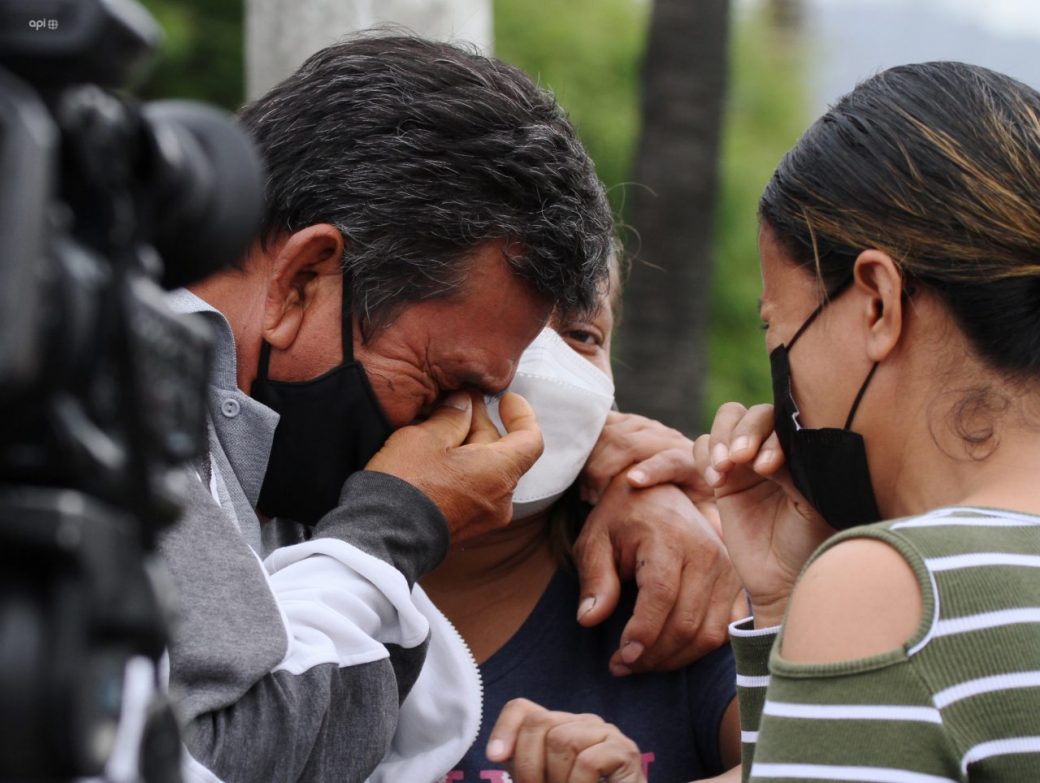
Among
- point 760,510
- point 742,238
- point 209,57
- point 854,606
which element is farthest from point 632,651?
point 209,57

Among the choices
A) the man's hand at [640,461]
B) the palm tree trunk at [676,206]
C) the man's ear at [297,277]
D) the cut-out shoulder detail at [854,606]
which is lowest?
the palm tree trunk at [676,206]

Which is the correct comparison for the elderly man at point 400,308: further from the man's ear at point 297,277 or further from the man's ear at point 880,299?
the man's ear at point 880,299

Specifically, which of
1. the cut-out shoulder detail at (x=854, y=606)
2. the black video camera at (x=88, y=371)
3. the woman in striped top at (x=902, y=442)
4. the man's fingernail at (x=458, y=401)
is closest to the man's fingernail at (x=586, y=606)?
the woman in striped top at (x=902, y=442)

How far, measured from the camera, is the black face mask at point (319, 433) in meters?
2.64

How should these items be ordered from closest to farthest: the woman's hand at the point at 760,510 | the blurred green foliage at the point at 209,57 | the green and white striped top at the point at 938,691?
1. the green and white striped top at the point at 938,691
2. the woman's hand at the point at 760,510
3. the blurred green foliage at the point at 209,57

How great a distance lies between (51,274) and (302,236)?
1.79 meters

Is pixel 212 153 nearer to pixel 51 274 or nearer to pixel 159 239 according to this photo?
pixel 159 239

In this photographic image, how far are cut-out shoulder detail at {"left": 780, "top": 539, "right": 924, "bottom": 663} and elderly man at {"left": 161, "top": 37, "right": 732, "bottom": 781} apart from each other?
31.9 inches

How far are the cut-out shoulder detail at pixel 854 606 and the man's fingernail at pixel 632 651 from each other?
1.00m

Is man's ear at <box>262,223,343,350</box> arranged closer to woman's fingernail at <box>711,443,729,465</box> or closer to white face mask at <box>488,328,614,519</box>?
white face mask at <box>488,328,614,519</box>

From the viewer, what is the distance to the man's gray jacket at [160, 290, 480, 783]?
6.48 feet

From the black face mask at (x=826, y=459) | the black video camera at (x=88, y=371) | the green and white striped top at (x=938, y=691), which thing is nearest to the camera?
the black video camera at (x=88, y=371)

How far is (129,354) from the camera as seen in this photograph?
0.94 metres

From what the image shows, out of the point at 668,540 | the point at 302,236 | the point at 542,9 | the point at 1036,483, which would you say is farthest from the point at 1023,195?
the point at 542,9
